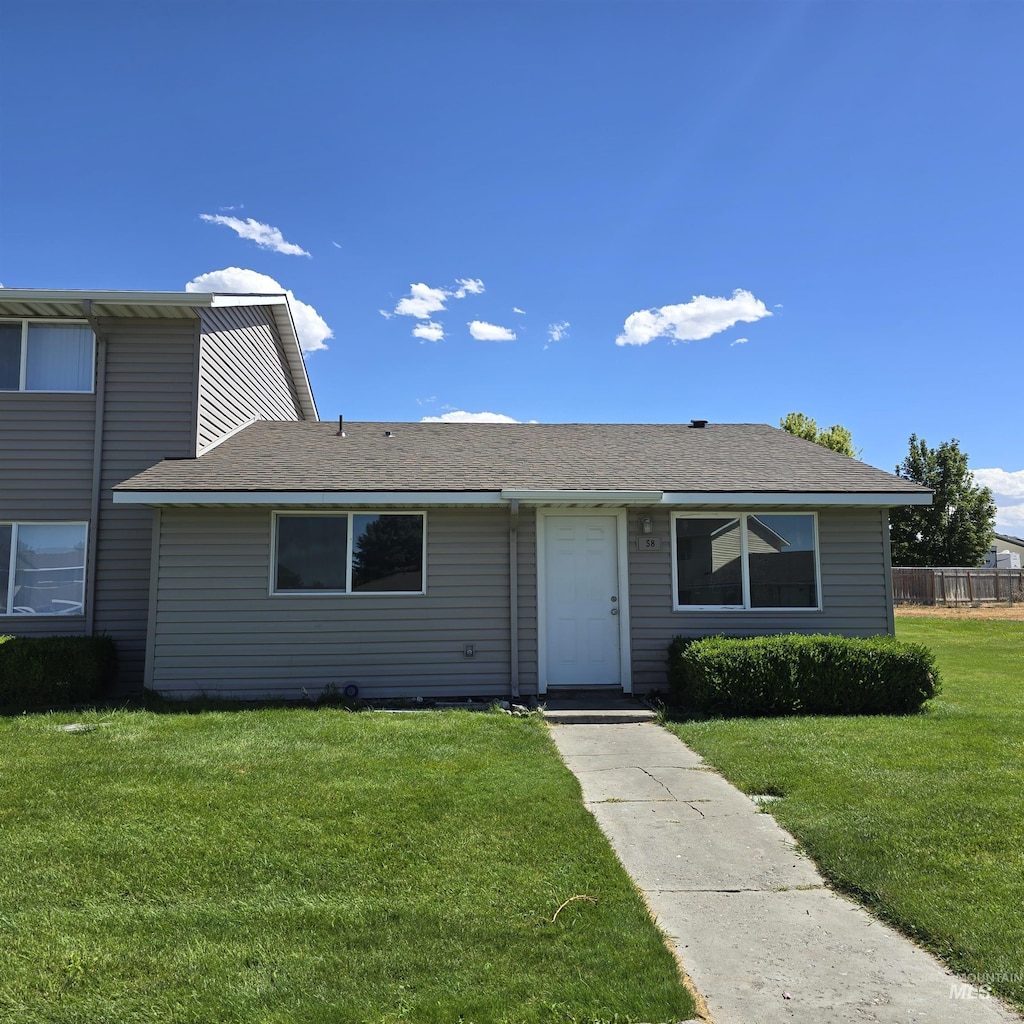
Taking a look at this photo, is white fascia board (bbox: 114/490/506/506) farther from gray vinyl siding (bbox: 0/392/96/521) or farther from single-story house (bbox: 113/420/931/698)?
gray vinyl siding (bbox: 0/392/96/521)

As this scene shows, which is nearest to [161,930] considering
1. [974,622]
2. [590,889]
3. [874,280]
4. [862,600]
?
[590,889]

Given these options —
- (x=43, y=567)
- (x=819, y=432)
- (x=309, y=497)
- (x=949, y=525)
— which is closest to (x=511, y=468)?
(x=309, y=497)

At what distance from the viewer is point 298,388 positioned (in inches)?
613

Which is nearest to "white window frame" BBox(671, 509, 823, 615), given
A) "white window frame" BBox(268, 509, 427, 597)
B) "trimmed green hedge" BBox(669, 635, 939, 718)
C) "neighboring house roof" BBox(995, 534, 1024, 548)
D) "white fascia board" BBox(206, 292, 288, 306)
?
"trimmed green hedge" BBox(669, 635, 939, 718)

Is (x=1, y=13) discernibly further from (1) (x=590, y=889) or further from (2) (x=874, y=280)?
(2) (x=874, y=280)

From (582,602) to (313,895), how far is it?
6251mm

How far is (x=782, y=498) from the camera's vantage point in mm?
9148

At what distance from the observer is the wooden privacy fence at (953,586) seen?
26031 mm

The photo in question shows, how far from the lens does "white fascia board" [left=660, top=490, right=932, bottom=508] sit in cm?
912

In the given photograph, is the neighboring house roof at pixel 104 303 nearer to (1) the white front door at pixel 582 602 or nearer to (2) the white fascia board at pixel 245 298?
(2) the white fascia board at pixel 245 298

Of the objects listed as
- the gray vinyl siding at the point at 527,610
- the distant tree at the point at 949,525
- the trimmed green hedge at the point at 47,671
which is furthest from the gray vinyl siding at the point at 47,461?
the distant tree at the point at 949,525

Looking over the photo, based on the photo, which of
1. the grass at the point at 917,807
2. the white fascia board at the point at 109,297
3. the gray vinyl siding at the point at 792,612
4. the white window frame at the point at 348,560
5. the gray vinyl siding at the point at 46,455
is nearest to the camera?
the grass at the point at 917,807

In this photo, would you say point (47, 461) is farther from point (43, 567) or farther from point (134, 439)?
point (43, 567)

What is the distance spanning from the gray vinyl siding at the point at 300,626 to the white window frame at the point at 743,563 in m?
2.05
